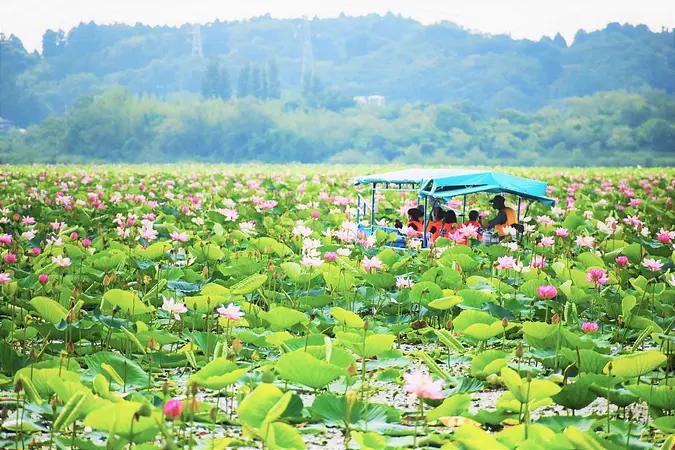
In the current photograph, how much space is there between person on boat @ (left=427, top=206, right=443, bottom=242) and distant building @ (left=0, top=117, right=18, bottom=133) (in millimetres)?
59503

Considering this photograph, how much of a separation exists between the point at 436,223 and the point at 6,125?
64.8 metres

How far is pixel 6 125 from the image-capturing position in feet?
212

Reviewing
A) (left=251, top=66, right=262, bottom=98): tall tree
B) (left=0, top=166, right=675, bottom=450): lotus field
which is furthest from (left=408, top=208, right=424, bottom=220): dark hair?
(left=251, top=66, right=262, bottom=98): tall tree

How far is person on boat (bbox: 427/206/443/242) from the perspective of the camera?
6.60 meters

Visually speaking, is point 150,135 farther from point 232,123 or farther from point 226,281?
point 226,281

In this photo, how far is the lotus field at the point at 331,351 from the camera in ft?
7.27

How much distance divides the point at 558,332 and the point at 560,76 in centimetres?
9358

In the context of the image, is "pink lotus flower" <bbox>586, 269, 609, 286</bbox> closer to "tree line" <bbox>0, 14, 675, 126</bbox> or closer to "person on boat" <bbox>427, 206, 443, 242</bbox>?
"person on boat" <bbox>427, 206, 443, 242</bbox>

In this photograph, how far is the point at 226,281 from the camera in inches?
174

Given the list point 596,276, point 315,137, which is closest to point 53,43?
point 315,137

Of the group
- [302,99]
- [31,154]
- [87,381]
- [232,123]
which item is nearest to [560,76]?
[302,99]

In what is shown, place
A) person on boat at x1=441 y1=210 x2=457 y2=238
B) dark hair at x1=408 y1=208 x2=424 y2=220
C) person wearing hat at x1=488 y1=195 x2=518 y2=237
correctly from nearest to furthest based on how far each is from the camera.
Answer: person on boat at x1=441 y1=210 x2=457 y2=238, person wearing hat at x1=488 y1=195 x2=518 y2=237, dark hair at x1=408 y1=208 x2=424 y2=220

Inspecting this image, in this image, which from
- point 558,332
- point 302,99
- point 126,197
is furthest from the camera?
point 302,99

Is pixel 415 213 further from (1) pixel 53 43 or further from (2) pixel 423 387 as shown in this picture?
(1) pixel 53 43
